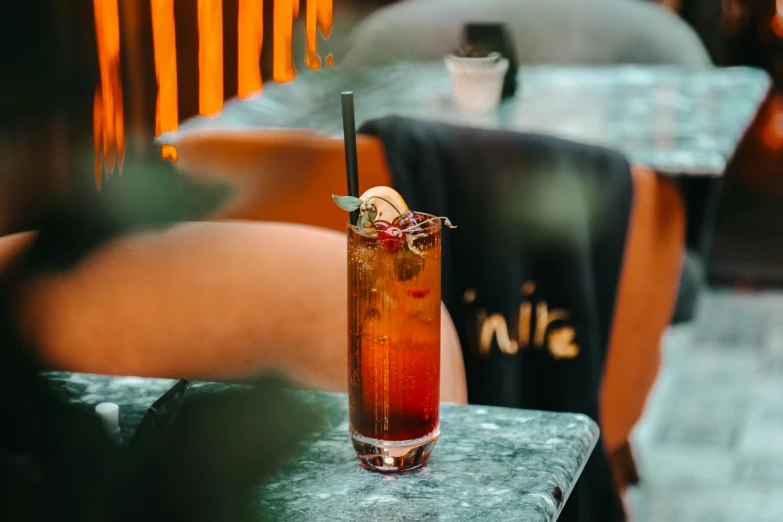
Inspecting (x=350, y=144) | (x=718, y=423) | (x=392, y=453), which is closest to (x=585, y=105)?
(x=718, y=423)

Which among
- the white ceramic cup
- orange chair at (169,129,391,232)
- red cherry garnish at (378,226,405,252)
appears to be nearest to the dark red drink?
red cherry garnish at (378,226,405,252)

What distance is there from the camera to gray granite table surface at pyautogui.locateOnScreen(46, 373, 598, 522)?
2.89ft

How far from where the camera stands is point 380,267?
3.03 feet

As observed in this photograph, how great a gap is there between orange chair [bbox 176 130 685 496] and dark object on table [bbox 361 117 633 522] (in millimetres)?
68

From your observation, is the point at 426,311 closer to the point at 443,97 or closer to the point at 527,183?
the point at 527,183

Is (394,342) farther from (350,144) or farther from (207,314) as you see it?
(207,314)

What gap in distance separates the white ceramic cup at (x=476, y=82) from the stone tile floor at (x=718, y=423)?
867 millimetres

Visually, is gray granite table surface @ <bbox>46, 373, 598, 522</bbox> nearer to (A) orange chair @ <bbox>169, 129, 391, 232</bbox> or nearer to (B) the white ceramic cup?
(A) orange chair @ <bbox>169, 129, 391, 232</bbox>

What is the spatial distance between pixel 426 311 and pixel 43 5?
17.1 inches

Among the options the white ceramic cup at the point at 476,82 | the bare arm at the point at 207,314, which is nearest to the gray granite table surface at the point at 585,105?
the white ceramic cup at the point at 476,82

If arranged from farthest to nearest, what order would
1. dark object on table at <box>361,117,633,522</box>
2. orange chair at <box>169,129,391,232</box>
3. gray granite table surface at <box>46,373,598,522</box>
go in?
dark object on table at <box>361,117,633,522</box>, orange chair at <box>169,129,391,232</box>, gray granite table surface at <box>46,373,598,522</box>

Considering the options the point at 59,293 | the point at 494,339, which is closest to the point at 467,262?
the point at 494,339

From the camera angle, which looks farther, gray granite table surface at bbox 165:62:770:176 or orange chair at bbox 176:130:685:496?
gray granite table surface at bbox 165:62:770:176

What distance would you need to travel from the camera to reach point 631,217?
193 centimetres
